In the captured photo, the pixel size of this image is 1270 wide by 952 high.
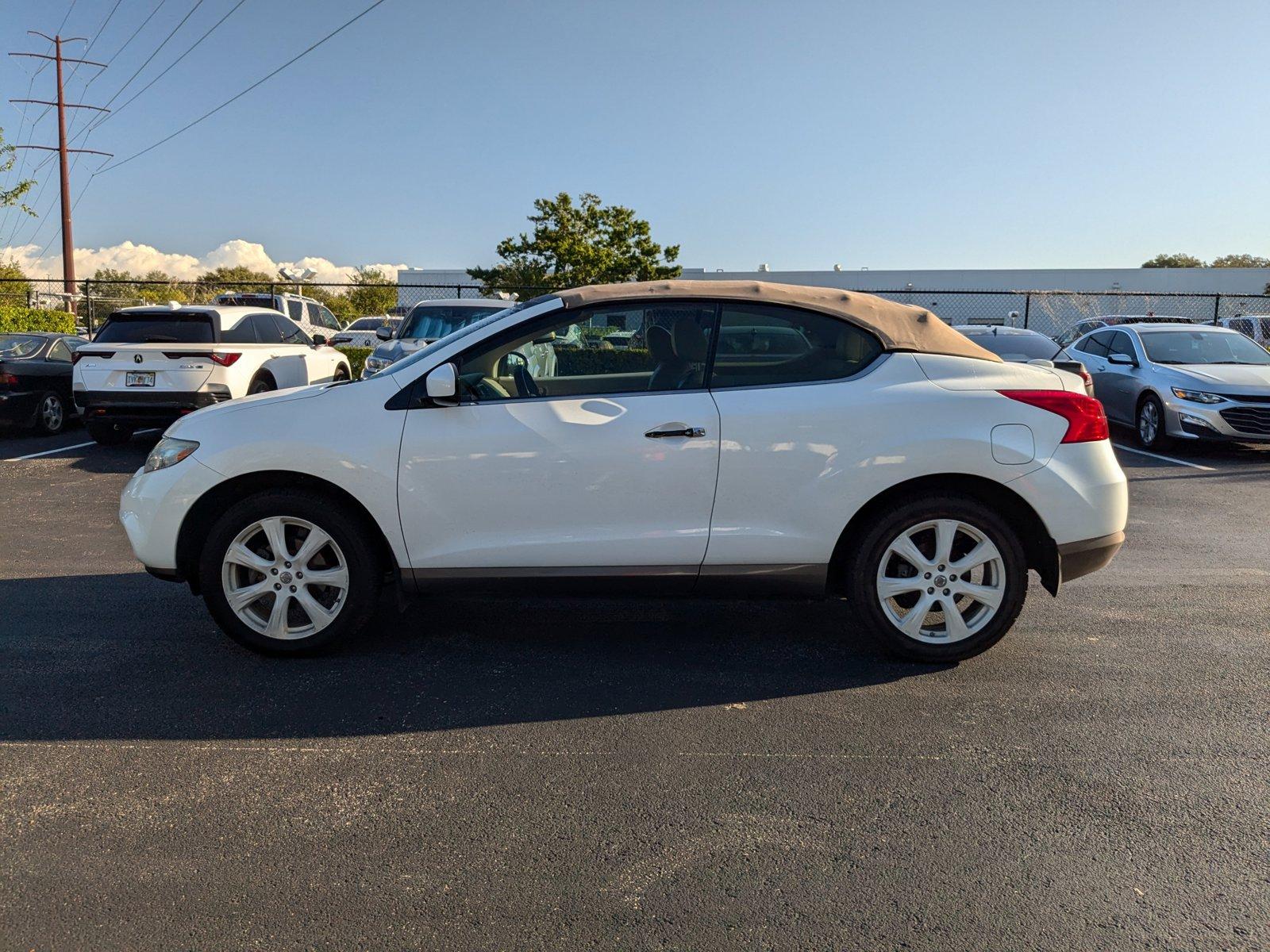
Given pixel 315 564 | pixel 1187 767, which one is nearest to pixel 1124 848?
pixel 1187 767

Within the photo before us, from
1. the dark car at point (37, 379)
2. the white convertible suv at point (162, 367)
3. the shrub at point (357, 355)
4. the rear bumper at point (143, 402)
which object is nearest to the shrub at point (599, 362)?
the white convertible suv at point (162, 367)

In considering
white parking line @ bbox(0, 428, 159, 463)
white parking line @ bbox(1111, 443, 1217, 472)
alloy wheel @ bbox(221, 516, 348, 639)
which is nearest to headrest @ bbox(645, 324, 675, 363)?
alloy wheel @ bbox(221, 516, 348, 639)

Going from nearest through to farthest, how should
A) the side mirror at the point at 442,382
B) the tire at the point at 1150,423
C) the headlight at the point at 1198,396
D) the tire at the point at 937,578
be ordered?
the side mirror at the point at 442,382 → the tire at the point at 937,578 → the headlight at the point at 1198,396 → the tire at the point at 1150,423

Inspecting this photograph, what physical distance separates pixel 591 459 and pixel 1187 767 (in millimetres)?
2602

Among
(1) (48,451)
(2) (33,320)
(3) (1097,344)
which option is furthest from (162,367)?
(2) (33,320)

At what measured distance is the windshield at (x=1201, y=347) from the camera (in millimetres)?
12922

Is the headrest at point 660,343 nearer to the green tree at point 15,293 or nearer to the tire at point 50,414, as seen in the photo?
the tire at point 50,414

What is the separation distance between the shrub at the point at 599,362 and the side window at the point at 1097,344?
11421 mm

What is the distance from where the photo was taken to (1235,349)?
13.1 meters

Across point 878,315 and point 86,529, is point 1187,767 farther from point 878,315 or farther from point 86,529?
point 86,529

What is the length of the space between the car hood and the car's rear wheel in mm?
439

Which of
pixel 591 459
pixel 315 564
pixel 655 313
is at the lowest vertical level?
pixel 315 564

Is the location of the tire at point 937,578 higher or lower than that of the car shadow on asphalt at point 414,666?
higher

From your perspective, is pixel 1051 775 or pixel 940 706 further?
pixel 940 706
